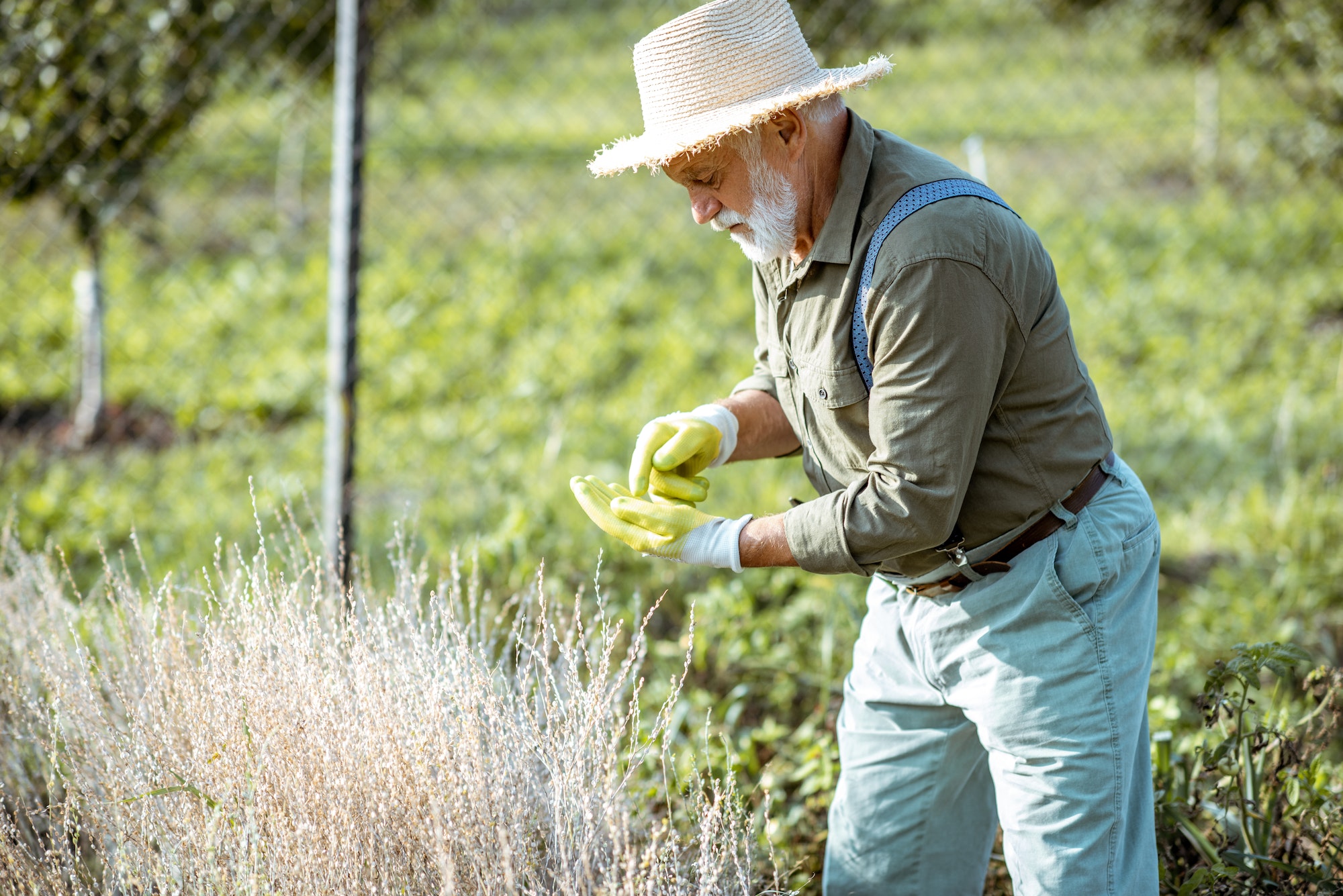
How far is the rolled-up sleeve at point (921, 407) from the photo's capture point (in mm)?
Result: 1577

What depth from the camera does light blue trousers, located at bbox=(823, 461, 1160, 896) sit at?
5.85 feet

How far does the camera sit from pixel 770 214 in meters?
1.76

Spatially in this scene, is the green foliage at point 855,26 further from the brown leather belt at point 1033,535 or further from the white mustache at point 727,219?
the brown leather belt at point 1033,535

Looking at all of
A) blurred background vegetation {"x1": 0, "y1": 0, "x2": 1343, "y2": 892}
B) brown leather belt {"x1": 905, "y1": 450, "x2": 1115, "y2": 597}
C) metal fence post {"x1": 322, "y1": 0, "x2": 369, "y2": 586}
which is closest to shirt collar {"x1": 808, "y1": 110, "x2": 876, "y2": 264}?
brown leather belt {"x1": 905, "y1": 450, "x2": 1115, "y2": 597}

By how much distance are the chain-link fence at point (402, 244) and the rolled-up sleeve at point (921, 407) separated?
1944 millimetres

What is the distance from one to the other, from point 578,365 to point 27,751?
3.62 meters

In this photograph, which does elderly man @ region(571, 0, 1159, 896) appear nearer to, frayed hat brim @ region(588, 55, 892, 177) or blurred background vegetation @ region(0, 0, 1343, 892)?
frayed hat brim @ region(588, 55, 892, 177)

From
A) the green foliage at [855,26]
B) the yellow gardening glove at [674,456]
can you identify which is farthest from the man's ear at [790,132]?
the green foliage at [855,26]

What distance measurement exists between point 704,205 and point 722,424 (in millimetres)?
449

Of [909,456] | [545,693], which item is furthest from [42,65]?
[909,456]

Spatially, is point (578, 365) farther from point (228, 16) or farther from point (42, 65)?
point (42, 65)

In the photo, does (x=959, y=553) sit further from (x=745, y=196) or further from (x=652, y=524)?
(x=745, y=196)

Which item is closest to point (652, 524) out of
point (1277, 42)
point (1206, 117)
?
point (1277, 42)

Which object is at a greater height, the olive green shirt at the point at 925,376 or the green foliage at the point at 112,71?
the green foliage at the point at 112,71
